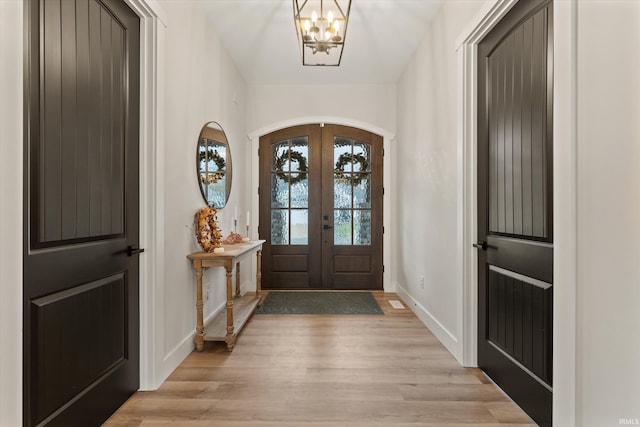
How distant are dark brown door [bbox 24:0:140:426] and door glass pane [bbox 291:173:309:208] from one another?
115 inches

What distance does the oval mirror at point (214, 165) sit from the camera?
3.03 m

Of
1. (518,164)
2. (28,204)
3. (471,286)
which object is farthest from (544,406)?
(28,204)

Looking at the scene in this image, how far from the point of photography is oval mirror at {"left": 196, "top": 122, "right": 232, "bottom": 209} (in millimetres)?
3027

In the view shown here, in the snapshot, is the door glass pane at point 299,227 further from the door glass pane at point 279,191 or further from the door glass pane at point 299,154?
the door glass pane at point 299,154

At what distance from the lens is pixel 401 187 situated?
181 inches

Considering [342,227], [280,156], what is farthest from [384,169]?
[280,156]

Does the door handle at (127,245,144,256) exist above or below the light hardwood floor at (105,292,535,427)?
above

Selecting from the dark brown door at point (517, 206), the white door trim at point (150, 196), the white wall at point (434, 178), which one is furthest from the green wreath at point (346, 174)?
the white door trim at point (150, 196)

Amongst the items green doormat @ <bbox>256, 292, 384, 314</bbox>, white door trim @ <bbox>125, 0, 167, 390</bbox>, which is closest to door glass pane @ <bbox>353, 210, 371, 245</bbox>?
green doormat @ <bbox>256, 292, 384, 314</bbox>

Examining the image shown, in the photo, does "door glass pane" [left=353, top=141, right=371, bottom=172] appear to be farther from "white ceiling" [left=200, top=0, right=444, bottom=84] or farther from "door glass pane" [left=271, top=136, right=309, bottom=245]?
"white ceiling" [left=200, top=0, right=444, bottom=84]

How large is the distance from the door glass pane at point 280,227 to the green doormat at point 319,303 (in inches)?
28.8

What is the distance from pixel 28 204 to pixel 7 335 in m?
0.47

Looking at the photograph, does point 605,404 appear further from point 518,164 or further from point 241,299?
point 241,299

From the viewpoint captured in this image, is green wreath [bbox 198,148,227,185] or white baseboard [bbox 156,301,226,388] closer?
white baseboard [bbox 156,301,226,388]
